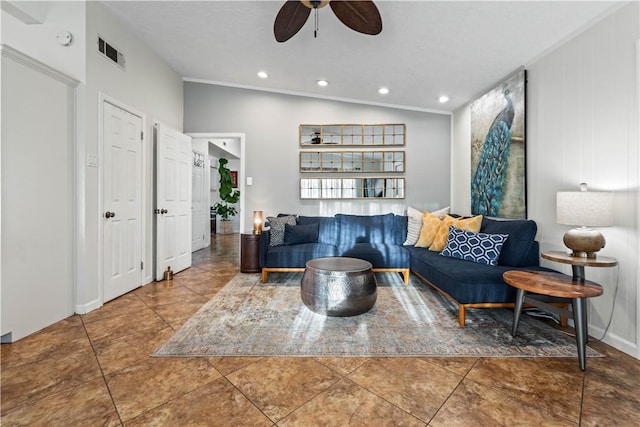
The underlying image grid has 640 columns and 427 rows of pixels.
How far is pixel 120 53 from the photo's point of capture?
10.7 feet

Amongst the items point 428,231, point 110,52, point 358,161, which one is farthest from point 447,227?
point 110,52

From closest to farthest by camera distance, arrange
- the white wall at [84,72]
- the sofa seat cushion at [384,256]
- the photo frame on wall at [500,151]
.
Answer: the white wall at [84,72]
the photo frame on wall at [500,151]
the sofa seat cushion at [384,256]

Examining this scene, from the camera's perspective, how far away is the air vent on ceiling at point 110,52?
118 inches

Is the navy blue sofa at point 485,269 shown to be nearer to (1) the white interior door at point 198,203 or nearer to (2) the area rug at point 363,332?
(2) the area rug at point 363,332

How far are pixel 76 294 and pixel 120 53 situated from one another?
2.52 meters

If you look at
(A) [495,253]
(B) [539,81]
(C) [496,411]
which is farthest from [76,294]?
(B) [539,81]

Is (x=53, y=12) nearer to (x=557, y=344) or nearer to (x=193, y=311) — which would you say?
(x=193, y=311)

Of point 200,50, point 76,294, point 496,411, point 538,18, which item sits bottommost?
point 496,411

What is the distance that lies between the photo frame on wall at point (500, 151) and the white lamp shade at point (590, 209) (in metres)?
1.02

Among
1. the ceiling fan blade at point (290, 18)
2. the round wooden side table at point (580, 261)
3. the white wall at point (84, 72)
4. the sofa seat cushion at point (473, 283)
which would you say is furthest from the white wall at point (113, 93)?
the round wooden side table at point (580, 261)

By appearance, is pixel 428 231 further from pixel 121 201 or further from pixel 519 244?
pixel 121 201

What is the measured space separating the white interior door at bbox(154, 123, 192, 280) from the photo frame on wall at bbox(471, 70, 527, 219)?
414cm

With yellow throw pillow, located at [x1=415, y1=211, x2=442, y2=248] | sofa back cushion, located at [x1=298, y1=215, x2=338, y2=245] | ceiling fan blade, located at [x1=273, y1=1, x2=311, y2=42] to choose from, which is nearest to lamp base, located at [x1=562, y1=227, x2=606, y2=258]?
yellow throw pillow, located at [x1=415, y1=211, x2=442, y2=248]

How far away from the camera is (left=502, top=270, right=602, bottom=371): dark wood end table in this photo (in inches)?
73.7
